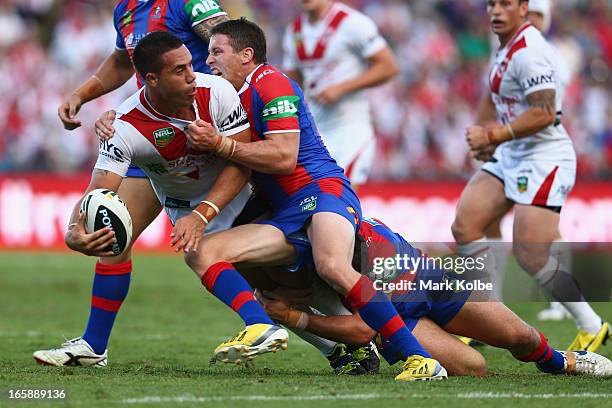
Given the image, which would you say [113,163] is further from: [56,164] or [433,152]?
[433,152]

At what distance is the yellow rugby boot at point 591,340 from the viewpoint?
8078mm

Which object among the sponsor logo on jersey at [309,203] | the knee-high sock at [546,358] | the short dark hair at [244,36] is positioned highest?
the short dark hair at [244,36]

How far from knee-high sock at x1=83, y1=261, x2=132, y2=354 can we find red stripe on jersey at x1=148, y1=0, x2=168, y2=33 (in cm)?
166

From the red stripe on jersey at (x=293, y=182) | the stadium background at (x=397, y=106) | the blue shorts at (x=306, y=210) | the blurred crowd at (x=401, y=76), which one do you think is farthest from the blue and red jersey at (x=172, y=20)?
the blurred crowd at (x=401, y=76)

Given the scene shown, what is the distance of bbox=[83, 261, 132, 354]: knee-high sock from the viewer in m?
7.25

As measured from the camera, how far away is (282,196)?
269 inches

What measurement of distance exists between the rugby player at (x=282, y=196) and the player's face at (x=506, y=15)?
2.29 m

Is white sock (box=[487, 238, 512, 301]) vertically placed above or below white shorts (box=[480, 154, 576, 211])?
below

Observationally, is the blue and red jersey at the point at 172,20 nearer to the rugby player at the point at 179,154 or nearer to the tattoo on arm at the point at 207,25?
the tattoo on arm at the point at 207,25

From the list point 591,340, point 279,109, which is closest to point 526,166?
point 591,340

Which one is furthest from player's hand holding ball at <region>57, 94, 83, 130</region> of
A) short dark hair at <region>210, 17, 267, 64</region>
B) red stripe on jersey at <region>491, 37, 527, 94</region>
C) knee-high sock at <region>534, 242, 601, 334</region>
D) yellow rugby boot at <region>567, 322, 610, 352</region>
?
yellow rugby boot at <region>567, 322, 610, 352</region>

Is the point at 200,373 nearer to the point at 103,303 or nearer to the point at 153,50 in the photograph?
the point at 103,303

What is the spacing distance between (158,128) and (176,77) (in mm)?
347

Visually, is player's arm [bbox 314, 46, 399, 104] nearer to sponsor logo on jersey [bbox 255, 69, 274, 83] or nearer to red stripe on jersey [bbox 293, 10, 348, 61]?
red stripe on jersey [bbox 293, 10, 348, 61]
